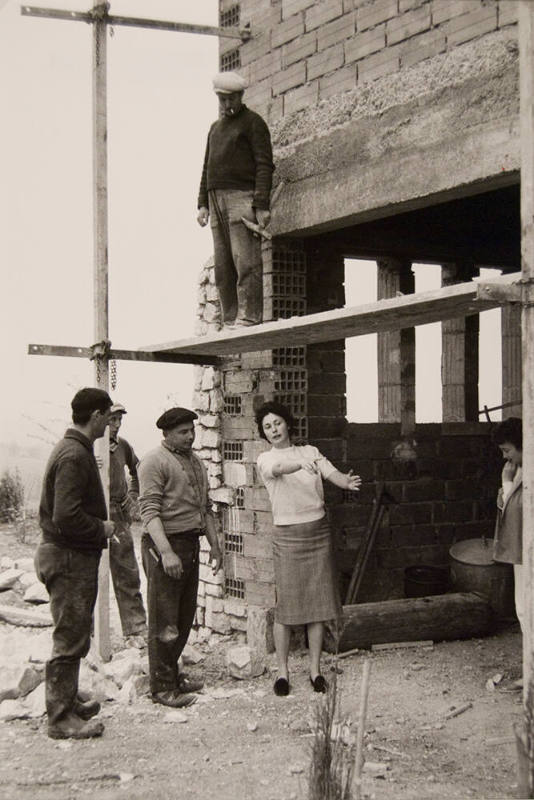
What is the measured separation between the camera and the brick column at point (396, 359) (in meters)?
9.47

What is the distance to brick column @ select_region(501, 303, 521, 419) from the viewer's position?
10.9m

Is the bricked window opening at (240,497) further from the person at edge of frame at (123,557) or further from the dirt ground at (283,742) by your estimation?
the dirt ground at (283,742)

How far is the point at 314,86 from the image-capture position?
26.3 ft

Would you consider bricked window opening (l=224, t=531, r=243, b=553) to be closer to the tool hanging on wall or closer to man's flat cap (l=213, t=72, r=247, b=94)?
the tool hanging on wall

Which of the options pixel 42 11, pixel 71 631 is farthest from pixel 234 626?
pixel 42 11

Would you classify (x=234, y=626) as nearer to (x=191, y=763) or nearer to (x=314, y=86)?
(x=191, y=763)

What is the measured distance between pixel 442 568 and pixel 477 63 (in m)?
4.36

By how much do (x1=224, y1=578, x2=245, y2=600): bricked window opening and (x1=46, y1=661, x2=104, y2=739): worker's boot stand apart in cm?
249

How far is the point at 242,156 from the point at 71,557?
3.35 m

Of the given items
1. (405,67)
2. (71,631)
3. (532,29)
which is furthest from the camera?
(405,67)

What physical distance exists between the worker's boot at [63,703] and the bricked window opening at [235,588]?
2488 millimetres

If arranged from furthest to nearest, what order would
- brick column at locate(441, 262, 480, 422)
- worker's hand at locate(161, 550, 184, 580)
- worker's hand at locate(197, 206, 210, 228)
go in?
brick column at locate(441, 262, 480, 422) → worker's hand at locate(197, 206, 210, 228) → worker's hand at locate(161, 550, 184, 580)

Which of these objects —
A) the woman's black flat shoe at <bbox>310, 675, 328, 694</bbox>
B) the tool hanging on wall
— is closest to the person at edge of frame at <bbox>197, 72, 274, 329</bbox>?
the tool hanging on wall

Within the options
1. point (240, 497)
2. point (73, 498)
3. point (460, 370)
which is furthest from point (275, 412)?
point (460, 370)
